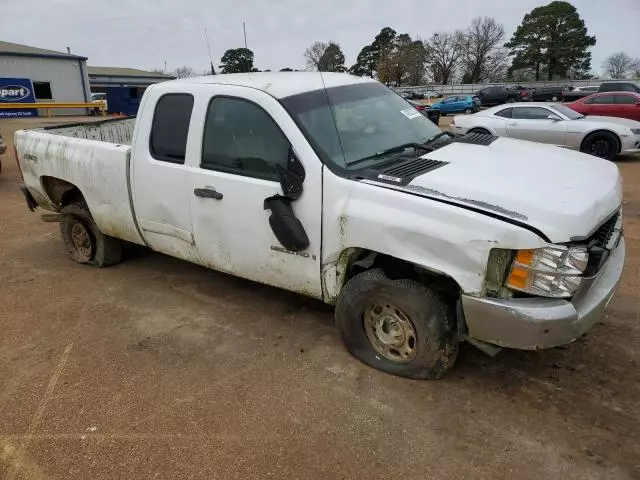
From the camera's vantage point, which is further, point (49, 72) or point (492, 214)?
point (49, 72)

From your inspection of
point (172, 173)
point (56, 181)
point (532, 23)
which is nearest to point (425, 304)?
point (172, 173)

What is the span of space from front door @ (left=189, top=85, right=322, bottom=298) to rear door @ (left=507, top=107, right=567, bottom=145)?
9.99 metres

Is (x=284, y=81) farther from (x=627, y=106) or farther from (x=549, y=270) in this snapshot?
(x=627, y=106)

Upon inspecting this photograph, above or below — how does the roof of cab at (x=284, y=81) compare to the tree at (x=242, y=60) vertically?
below

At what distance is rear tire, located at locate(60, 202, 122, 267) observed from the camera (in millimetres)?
5133

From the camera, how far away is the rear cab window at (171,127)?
384 centimetres

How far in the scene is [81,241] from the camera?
5387 mm

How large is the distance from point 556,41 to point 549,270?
226 ft

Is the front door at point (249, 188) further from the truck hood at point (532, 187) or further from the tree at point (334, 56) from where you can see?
the tree at point (334, 56)

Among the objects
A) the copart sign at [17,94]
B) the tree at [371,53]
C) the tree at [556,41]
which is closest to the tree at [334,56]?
the tree at [371,53]

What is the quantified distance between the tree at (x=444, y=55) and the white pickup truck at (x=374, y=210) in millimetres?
73643

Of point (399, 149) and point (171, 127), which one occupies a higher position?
point (171, 127)

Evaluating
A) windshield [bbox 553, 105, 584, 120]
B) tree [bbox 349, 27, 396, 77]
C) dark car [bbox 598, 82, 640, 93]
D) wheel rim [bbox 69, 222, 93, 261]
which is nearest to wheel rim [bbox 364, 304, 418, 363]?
wheel rim [bbox 69, 222, 93, 261]

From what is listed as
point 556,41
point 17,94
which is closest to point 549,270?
point 17,94
